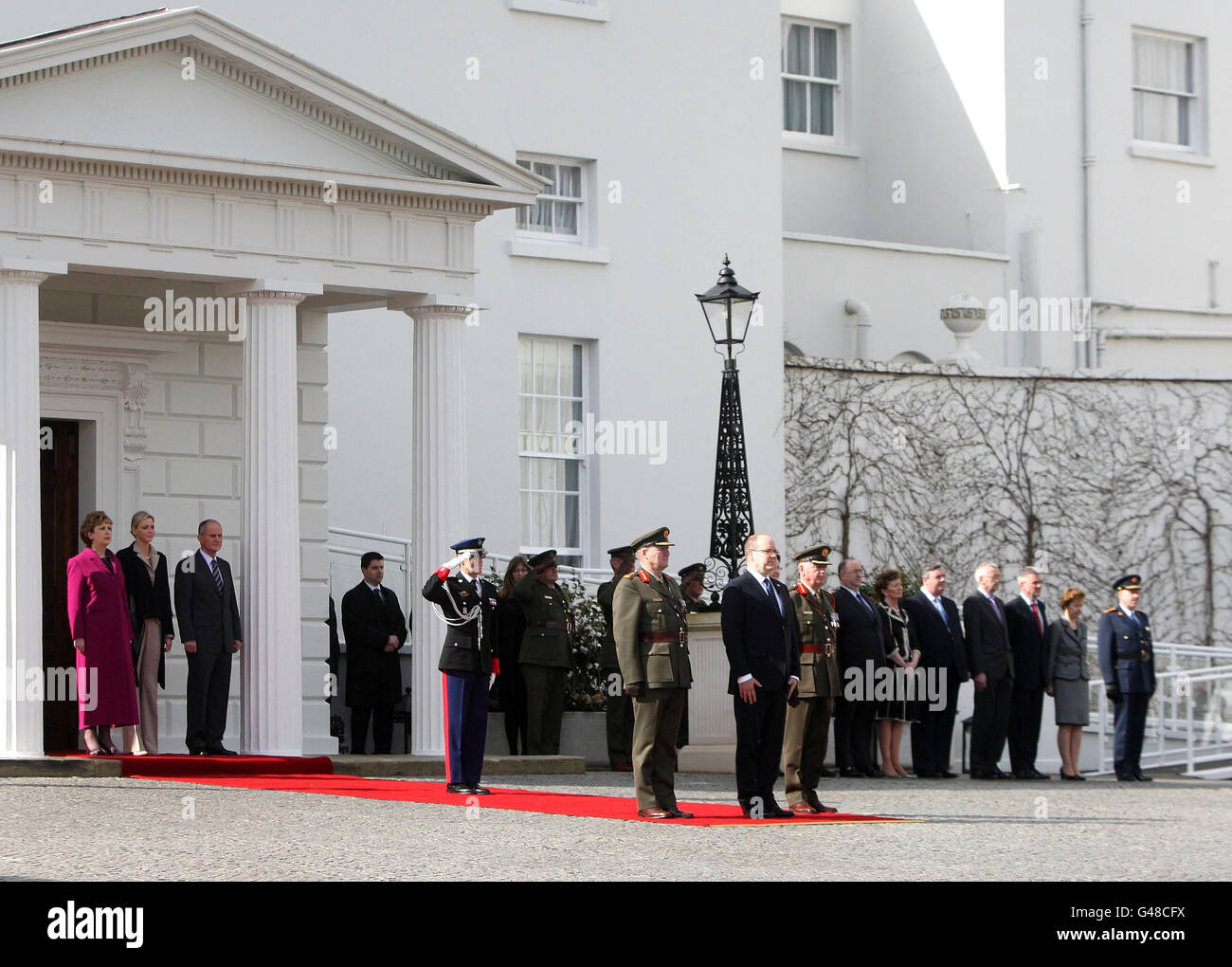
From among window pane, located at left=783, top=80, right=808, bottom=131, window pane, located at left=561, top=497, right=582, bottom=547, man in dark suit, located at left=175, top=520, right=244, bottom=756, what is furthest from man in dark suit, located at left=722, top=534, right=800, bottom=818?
window pane, located at left=783, top=80, right=808, bottom=131

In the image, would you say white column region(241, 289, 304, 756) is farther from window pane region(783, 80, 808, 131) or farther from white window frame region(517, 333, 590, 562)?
window pane region(783, 80, 808, 131)

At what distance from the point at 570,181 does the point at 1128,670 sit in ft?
28.8

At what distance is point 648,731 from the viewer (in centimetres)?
1470

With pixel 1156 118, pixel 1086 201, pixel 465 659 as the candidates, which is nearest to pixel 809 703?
pixel 465 659

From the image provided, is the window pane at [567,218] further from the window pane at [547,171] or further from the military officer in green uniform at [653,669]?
the military officer in green uniform at [653,669]

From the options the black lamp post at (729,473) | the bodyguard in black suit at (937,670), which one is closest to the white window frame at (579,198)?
the black lamp post at (729,473)

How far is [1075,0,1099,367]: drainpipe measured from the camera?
29.7m

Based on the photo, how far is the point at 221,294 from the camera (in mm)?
18547

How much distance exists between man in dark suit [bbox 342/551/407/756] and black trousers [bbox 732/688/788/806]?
544 centimetres

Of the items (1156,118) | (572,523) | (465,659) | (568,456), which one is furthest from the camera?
(1156,118)

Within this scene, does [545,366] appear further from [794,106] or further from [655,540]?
[655,540]

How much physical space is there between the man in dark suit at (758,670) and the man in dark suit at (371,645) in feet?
→ 17.6
